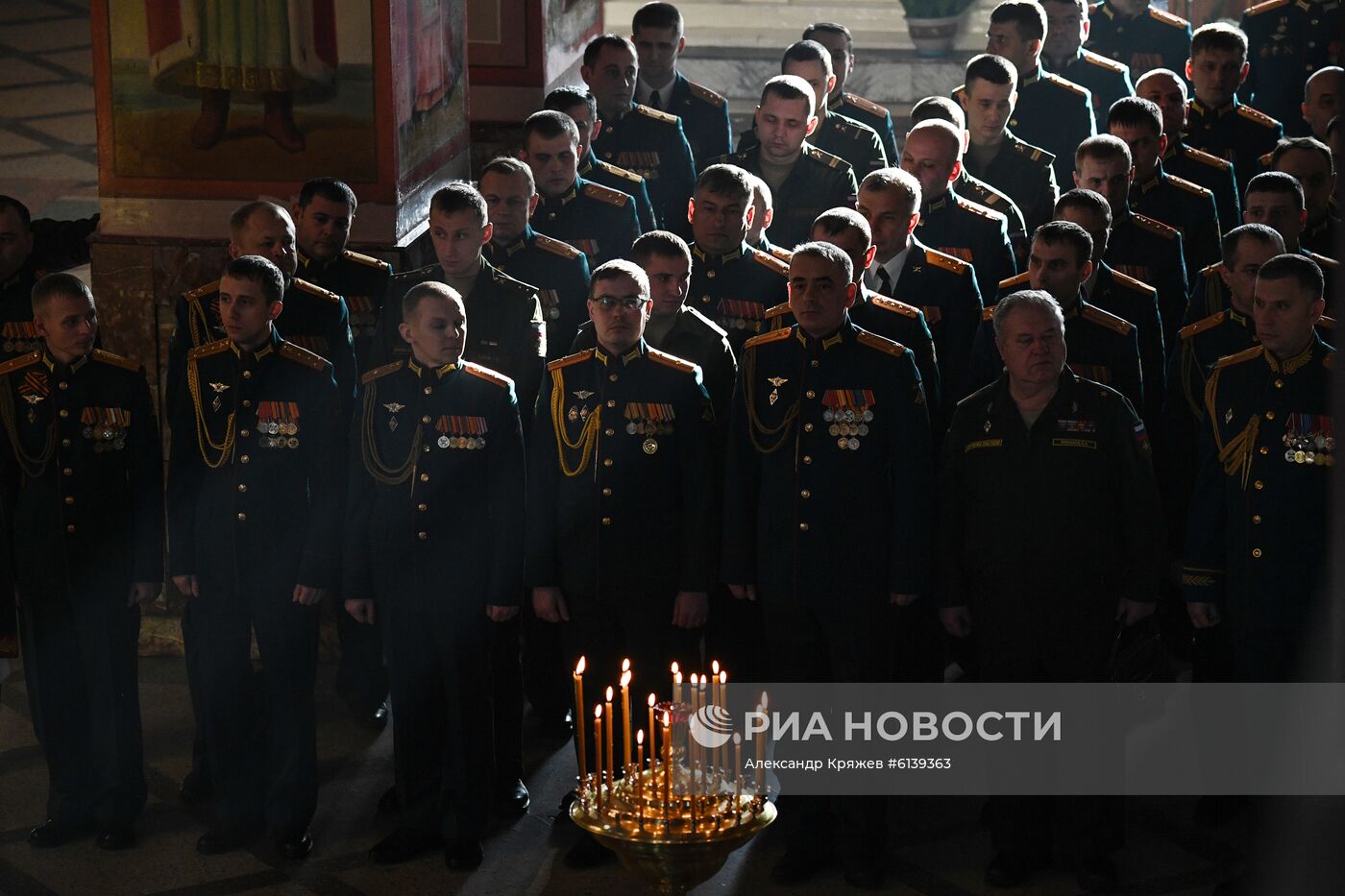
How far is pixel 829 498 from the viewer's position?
5.17 metres

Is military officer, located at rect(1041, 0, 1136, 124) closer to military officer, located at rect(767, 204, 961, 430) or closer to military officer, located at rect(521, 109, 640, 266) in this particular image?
military officer, located at rect(521, 109, 640, 266)

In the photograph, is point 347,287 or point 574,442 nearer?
point 574,442

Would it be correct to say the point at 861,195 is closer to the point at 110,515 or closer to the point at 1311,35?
the point at 110,515

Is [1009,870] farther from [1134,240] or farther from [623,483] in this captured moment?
[1134,240]

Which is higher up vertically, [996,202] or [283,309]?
[996,202]

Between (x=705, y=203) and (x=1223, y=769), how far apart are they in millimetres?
2422

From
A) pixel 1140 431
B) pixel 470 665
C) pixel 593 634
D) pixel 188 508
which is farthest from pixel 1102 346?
pixel 188 508

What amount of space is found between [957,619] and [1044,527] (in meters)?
0.39

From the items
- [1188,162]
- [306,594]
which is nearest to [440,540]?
[306,594]

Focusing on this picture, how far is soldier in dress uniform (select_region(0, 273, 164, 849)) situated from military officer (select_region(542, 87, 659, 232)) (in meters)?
2.73

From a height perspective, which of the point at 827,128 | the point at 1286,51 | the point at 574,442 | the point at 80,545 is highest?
the point at 1286,51

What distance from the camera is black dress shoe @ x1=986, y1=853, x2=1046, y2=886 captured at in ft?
16.9

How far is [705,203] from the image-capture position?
6145mm

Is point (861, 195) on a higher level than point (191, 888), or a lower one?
higher
